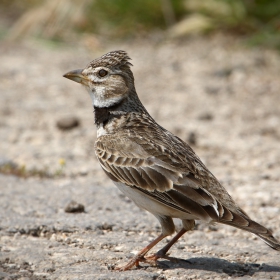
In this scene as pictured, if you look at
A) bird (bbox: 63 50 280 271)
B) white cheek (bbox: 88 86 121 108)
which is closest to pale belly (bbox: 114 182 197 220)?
bird (bbox: 63 50 280 271)

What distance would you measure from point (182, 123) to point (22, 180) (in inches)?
131

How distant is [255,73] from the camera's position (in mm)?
12492

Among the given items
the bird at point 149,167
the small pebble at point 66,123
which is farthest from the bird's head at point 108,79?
the small pebble at point 66,123

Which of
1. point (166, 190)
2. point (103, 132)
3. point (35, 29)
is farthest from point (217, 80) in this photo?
point (166, 190)

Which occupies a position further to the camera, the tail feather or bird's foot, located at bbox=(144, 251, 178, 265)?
bird's foot, located at bbox=(144, 251, 178, 265)

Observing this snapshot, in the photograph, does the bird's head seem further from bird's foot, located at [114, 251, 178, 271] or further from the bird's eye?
bird's foot, located at [114, 251, 178, 271]

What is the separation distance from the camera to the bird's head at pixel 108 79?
6.34m

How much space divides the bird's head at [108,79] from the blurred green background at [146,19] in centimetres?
674

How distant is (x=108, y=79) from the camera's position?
20.9 feet

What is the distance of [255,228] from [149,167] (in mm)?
1040

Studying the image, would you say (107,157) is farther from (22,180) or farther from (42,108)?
(42,108)

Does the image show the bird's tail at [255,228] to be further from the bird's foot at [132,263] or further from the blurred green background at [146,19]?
the blurred green background at [146,19]

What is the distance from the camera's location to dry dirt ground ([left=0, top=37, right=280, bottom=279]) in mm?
5625

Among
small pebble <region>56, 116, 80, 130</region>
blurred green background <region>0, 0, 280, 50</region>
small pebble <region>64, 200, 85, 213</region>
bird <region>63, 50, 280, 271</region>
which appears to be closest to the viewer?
bird <region>63, 50, 280, 271</region>
